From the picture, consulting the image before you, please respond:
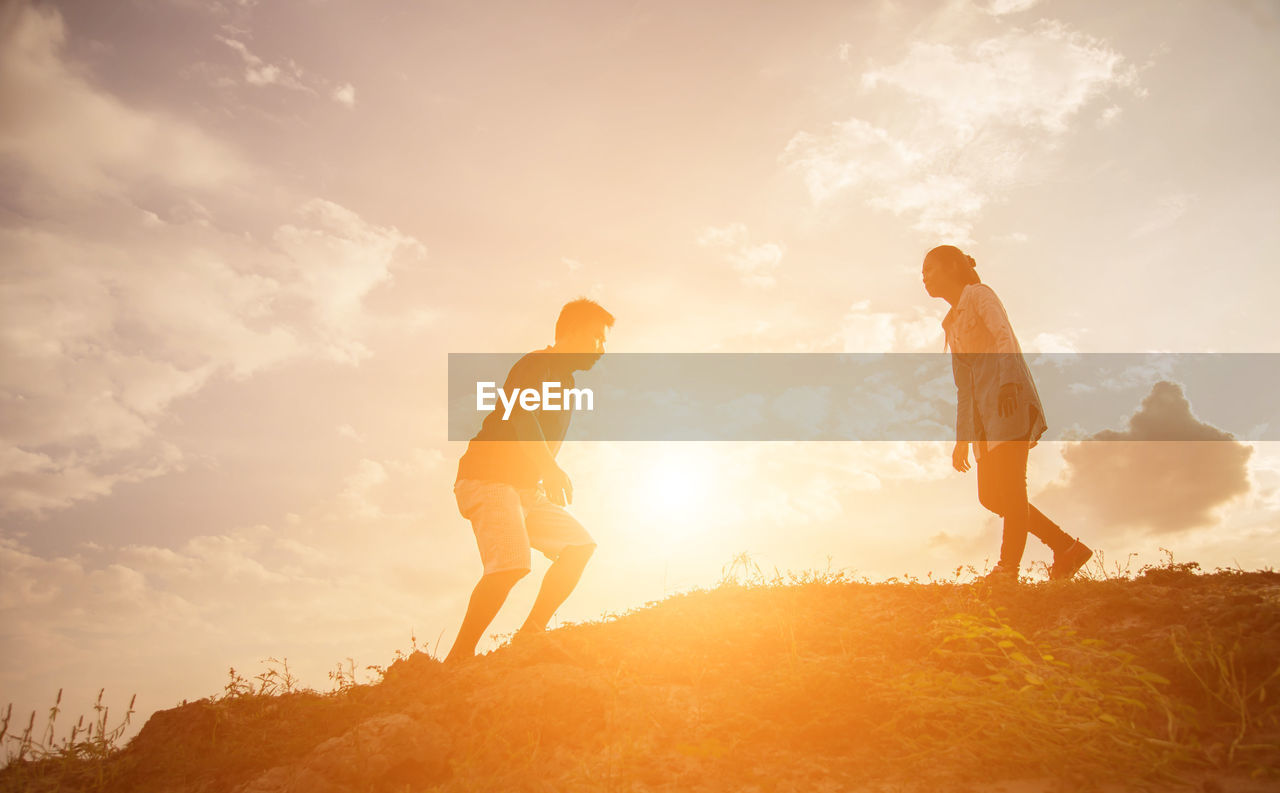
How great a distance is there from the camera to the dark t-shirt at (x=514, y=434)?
5.71m

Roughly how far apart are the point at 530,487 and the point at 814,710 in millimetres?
2745

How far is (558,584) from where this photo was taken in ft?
19.1

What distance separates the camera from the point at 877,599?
5906mm

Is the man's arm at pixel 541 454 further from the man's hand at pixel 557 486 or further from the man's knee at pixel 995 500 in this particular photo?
the man's knee at pixel 995 500

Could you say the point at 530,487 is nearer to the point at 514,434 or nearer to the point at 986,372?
the point at 514,434

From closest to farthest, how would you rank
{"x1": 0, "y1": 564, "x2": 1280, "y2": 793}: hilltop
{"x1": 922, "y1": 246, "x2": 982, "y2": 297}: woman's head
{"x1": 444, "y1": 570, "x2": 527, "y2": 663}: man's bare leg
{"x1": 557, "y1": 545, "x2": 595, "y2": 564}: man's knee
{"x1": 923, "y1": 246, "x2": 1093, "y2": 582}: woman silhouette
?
{"x1": 0, "y1": 564, "x2": 1280, "y2": 793}: hilltop < {"x1": 444, "y1": 570, "x2": 527, "y2": 663}: man's bare leg < {"x1": 557, "y1": 545, "x2": 595, "y2": 564}: man's knee < {"x1": 923, "y1": 246, "x2": 1093, "y2": 582}: woman silhouette < {"x1": 922, "y1": 246, "x2": 982, "y2": 297}: woman's head

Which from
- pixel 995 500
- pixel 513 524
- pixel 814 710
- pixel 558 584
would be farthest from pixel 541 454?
pixel 995 500

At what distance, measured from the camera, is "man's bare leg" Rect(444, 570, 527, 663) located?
5258mm

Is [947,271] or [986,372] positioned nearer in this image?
[986,372]

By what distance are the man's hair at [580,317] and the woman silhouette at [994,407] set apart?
296 cm

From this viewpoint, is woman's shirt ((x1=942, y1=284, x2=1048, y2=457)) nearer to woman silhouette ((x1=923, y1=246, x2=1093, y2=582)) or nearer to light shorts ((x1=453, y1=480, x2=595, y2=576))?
woman silhouette ((x1=923, y1=246, x2=1093, y2=582))

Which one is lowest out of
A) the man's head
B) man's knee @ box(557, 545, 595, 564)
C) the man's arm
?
man's knee @ box(557, 545, 595, 564)

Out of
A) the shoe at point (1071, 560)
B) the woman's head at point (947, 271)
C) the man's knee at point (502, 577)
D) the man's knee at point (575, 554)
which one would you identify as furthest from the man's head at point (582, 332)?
the shoe at point (1071, 560)

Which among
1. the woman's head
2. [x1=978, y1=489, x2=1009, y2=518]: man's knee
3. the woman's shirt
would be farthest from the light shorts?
the woman's head
